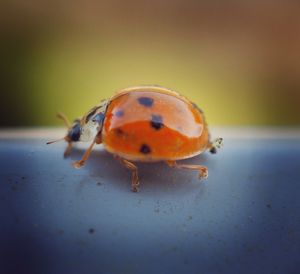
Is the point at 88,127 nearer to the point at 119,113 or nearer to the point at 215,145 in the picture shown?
the point at 119,113

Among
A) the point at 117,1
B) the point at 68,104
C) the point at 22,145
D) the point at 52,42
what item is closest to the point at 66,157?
the point at 22,145

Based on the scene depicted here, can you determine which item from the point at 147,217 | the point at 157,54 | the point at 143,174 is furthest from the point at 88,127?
the point at 157,54

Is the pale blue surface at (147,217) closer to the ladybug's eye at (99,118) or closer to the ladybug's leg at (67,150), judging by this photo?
the ladybug's leg at (67,150)

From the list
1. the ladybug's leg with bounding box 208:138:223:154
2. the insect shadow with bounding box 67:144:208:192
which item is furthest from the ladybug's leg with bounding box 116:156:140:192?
the ladybug's leg with bounding box 208:138:223:154

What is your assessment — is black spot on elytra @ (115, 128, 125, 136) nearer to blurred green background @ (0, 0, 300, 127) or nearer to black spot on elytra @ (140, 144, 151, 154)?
black spot on elytra @ (140, 144, 151, 154)

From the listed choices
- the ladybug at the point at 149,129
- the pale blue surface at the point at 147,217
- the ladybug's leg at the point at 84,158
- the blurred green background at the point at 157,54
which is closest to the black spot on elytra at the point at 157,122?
the ladybug at the point at 149,129
